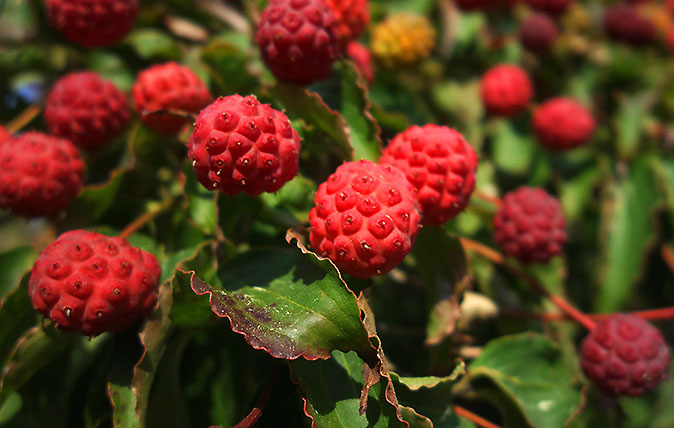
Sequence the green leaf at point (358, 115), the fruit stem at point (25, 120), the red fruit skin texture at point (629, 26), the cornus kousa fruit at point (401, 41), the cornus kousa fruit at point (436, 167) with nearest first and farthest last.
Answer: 1. the cornus kousa fruit at point (436, 167)
2. the green leaf at point (358, 115)
3. the fruit stem at point (25, 120)
4. the cornus kousa fruit at point (401, 41)
5. the red fruit skin texture at point (629, 26)

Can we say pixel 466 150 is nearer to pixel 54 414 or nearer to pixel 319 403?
pixel 319 403

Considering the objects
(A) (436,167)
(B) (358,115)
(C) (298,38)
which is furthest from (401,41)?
(A) (436,167)

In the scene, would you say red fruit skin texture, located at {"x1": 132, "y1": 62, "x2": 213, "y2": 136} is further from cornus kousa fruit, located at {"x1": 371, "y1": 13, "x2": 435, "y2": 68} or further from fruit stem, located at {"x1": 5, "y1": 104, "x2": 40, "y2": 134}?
cornus kousa fruit, located at {"x1": 371, "y1": 13, "x2": 435, "y2": 68}

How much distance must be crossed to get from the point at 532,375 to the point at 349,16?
1.04 meters

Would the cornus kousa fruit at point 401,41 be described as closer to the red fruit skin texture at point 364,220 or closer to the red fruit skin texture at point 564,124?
the red fruit skin texture at point 564,124

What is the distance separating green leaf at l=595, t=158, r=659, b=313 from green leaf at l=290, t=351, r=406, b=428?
1309 mm

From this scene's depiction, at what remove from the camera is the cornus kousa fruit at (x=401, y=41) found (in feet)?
5.85

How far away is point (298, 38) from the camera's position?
1.21 meters

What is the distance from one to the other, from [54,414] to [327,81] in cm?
108

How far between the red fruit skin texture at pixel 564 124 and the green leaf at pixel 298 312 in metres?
1.30

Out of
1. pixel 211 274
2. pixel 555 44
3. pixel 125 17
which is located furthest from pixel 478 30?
pixel 211 274

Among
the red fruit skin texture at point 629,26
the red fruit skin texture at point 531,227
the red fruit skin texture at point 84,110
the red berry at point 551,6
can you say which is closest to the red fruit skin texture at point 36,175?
the red fruit skin texture at point 84,110

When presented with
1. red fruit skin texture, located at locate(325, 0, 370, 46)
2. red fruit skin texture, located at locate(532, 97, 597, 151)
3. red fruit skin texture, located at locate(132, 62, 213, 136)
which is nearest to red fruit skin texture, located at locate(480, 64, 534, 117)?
red fruit skin texture, located at locate(532, 97, 597, 151)

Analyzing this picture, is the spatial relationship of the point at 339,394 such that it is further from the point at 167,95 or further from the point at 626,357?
the point at 167,95
